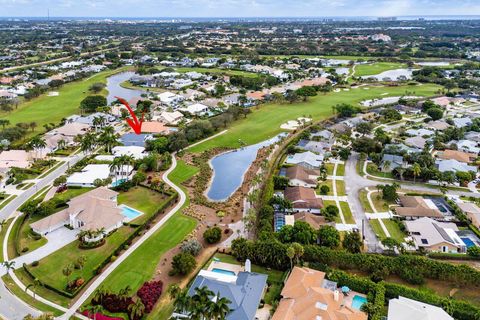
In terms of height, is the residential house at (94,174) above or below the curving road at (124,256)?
above

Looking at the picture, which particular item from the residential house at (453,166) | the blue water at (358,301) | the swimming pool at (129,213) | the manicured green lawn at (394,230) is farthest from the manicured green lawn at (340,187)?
the swimming pool at (129,213)

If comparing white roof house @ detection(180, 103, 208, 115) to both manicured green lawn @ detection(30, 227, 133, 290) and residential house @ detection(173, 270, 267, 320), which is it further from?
residential house @ detection(173, 270, 267, 320)

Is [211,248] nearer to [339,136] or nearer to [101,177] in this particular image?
[101,177]

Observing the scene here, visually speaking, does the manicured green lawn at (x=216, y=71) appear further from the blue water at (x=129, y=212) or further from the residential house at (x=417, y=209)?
the residential house at (x=417, y=209)

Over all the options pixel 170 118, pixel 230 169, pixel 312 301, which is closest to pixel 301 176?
pixel 230 169

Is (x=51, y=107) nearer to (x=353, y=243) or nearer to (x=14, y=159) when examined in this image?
(x=14, y=159)

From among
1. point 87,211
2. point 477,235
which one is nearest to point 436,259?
point 477,235
